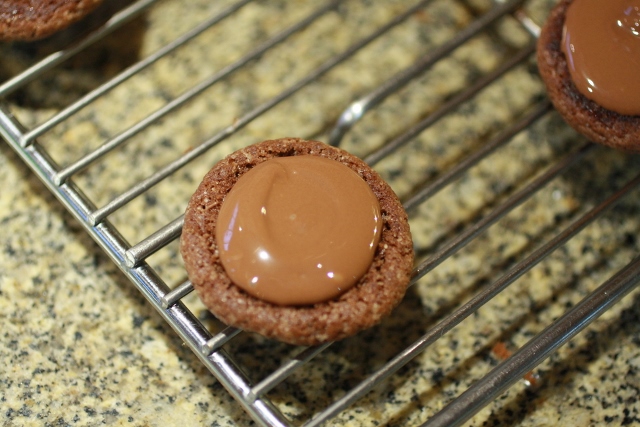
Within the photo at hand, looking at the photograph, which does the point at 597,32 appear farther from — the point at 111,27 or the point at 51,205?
the point at 51,205

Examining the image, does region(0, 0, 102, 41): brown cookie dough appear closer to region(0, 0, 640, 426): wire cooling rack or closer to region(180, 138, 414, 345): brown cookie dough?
region(0, 0, 640, 426): wire cooling rack

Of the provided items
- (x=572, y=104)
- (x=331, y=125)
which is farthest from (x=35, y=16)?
(x=572, y=104)

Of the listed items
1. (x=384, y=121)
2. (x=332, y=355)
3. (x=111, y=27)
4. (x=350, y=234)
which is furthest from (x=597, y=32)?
(x=111, y=27)

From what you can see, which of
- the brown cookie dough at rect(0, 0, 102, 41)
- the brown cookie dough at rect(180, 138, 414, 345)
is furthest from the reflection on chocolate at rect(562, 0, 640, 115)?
the brown cookie dough at rect(0, 0, 102, 41)

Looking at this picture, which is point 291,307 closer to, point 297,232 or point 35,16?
point 297,232

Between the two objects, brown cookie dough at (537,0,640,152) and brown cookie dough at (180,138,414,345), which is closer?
brown cookie dough at (180,138,414,345)

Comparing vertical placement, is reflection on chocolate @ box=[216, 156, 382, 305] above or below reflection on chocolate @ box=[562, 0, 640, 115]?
above
